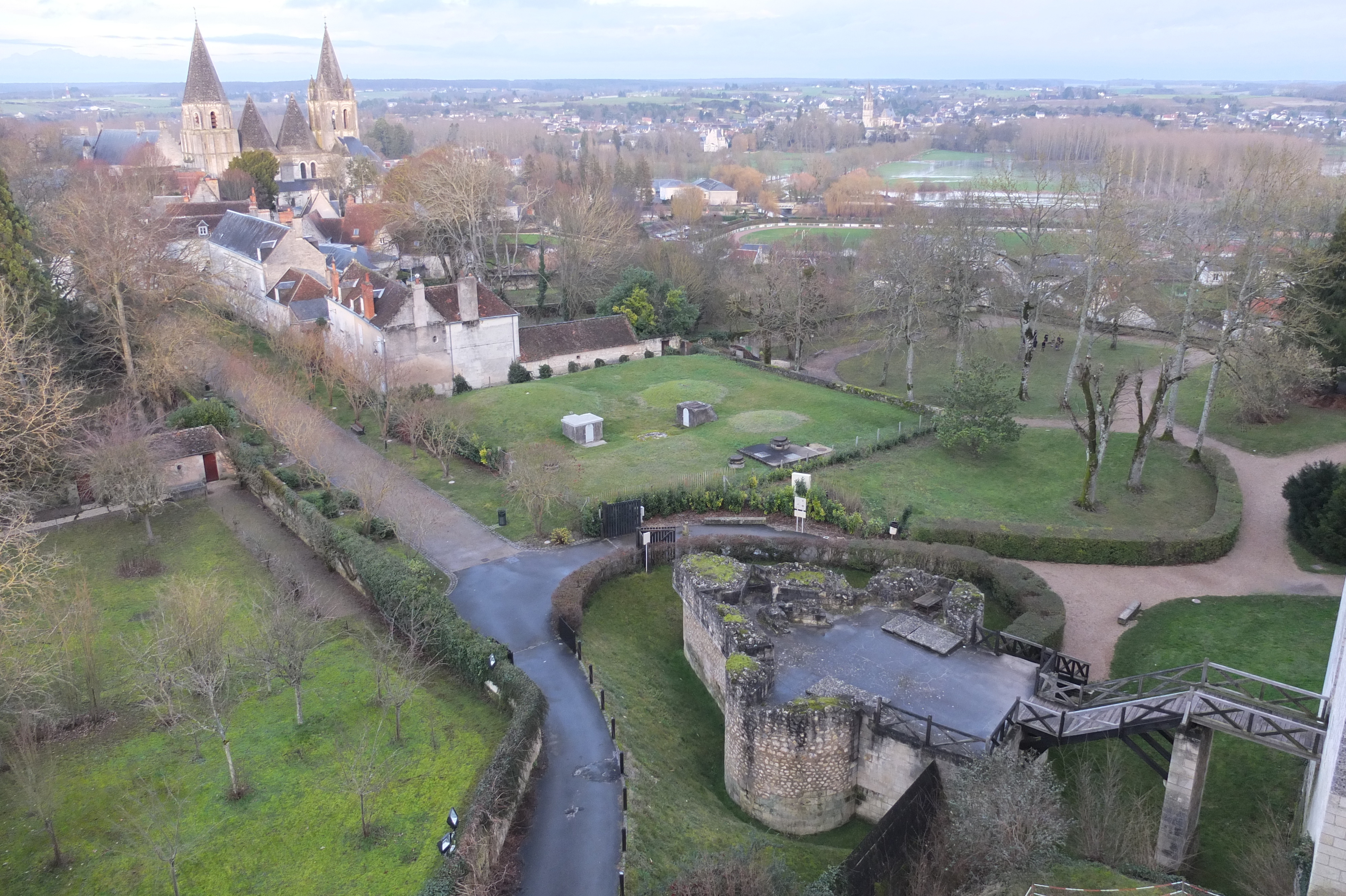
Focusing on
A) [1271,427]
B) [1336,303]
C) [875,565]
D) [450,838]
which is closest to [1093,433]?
[875,565]

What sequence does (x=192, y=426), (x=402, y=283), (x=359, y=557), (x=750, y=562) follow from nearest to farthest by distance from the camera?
(x=359, y=557)
(x=750, y=562)
(x=192, y=426)
(x=402, y=283)

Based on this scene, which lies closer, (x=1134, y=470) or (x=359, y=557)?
(x=359, y=557)

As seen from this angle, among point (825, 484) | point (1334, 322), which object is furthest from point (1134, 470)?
point (1334, 322)

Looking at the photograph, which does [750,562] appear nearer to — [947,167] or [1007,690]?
[1007,690]

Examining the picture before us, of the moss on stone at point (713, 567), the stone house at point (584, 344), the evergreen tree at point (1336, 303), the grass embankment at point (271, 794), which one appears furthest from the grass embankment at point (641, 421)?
the evergreen tree at point (1336, 303)

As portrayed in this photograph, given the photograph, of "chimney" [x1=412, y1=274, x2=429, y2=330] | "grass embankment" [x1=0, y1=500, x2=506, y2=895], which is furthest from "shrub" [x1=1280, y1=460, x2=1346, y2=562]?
"chimney" [x1=412, y1=274, x2=429, y2=330]

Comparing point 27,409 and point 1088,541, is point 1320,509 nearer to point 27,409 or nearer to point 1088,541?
point 1088,541

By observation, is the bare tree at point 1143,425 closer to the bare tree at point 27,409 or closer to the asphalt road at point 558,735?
the asphalt road at point 558,735
